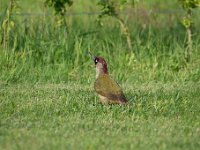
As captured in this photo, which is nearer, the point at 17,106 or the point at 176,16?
the point at 17,106

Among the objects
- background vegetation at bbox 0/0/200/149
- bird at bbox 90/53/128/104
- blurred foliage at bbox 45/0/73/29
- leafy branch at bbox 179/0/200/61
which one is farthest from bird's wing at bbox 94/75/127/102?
blurred foliage at bbox 45/0/73/29

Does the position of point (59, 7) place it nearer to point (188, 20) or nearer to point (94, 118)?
point (188, 20)

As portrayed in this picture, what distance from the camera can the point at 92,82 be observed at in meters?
12.5

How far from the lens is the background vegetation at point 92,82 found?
27.2 feet

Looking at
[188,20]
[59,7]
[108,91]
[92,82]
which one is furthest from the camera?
[59,7]

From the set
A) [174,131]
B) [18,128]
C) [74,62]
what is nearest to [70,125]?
[18,128]

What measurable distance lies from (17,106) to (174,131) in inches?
90.3

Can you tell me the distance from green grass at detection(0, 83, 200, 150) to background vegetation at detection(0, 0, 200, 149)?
0.4 inches

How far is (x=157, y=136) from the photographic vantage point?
27.2 ft

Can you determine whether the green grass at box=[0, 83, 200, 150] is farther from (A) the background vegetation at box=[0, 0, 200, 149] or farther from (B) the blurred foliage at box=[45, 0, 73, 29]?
(B) the blurred foliage at box=[45, 0, 73, 29]

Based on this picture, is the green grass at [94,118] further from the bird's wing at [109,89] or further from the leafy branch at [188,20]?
the leafy branch at [188,20]

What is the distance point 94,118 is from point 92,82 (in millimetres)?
3289

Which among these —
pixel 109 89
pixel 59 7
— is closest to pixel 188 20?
pixel 59 7

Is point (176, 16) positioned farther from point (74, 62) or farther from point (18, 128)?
point (18, 128)
